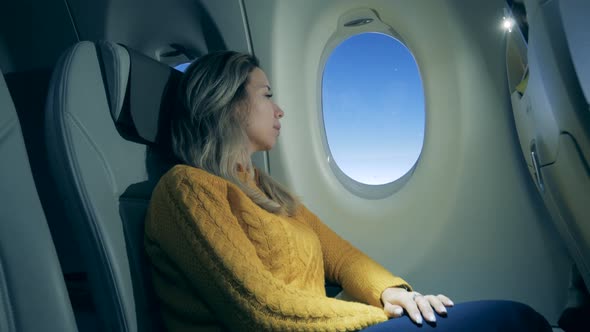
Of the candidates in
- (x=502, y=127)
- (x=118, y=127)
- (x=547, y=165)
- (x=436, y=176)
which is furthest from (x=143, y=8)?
(x=547, y=165)

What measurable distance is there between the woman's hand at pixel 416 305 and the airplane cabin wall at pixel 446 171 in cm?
86

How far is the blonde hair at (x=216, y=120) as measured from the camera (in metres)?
1.32

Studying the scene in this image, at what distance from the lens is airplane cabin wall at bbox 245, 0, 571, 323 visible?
1856mm

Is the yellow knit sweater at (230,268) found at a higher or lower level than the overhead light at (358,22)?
lower

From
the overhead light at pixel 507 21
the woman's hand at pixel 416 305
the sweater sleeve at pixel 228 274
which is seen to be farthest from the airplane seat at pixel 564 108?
the sweater sleeve at pixel 228 274

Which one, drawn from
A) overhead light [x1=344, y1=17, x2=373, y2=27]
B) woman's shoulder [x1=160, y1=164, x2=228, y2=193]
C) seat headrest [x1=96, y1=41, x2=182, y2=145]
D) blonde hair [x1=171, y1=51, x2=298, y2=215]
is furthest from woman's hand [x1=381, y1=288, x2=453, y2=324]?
overhead light [x1=344, y1=17, x2=373, y2=27]

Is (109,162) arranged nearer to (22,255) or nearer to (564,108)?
(22,255)

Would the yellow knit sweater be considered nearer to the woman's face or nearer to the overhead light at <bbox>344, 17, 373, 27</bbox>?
the woman's face

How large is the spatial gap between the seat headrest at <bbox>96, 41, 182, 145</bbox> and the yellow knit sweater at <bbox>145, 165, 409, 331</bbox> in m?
0.20

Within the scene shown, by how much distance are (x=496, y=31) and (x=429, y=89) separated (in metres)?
0.36

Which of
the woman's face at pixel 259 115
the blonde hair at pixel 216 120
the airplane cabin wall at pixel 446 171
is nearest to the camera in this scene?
the blonde hair at pixel 216 120

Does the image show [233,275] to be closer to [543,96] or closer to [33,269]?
[33,269]

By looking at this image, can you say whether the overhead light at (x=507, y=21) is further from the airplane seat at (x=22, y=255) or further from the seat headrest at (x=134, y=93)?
the airplane seat at (x=22, y=255)

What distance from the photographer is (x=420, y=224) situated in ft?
6.64
